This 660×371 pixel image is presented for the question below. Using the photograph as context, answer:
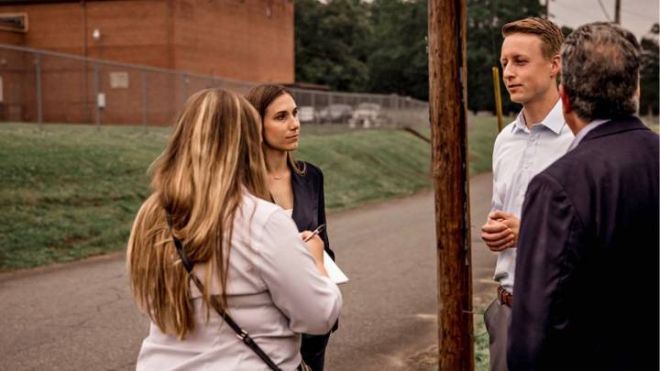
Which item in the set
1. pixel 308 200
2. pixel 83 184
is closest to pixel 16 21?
pixel 83 184

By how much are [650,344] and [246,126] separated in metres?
1.35

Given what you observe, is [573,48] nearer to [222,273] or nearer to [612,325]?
[612,325]

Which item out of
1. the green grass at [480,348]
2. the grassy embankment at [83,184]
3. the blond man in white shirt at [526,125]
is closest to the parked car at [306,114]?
the grassy embankment at [83,184]

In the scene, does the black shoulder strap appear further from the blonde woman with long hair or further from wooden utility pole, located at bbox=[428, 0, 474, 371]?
wooden utility pole, located at bbox=[428, 0, 474, 371]

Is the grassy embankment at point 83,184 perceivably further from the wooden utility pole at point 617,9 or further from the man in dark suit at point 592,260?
the wooden utility pole at point 617,9

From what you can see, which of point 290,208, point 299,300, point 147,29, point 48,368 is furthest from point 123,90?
point 299,300

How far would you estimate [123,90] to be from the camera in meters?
27.3

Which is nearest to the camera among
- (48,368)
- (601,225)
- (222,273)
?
(601,225)

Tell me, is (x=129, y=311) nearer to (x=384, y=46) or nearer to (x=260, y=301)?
(x=260, y=301)

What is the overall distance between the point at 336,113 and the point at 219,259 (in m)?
35.9

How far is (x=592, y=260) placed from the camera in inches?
89.7

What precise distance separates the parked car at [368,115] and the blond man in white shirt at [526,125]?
36155 millimetres

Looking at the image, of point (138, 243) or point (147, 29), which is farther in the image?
point (147, 29)

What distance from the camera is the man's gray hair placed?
242cm
